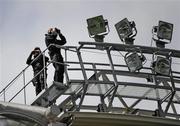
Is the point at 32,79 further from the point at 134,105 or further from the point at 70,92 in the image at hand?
the point at 134,105

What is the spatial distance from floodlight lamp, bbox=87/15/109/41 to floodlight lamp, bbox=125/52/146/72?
109cm

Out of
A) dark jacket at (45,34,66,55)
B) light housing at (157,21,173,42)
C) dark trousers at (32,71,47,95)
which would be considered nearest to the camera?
dark jacket at (45,34,66,55)

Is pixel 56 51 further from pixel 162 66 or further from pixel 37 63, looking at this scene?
pixel 162 66

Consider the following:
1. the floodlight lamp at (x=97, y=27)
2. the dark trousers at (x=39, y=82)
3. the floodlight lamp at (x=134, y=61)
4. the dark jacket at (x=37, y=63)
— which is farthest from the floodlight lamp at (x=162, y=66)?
the dark trousers at (x=39, y=82)

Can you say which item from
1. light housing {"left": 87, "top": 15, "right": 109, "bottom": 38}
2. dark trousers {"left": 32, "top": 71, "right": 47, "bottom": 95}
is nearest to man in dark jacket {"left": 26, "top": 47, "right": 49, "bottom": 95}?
dark trousers {"left": 32, "top": 71, "right": 47, "bottom": 95}

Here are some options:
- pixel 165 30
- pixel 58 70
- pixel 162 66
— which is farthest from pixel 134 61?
pixel 58 70

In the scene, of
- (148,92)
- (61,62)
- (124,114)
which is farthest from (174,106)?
(61,62)

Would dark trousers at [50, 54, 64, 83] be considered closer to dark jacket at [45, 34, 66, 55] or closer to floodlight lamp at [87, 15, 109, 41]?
dark jacket at [45, 34, 66, 55]

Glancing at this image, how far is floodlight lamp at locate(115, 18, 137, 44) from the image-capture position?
24.8 metres

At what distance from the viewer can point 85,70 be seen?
78.8 feet

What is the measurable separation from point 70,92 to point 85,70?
1028mm

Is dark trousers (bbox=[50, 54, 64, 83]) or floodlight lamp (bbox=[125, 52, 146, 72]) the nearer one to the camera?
dark trousers (bbox=[50, 54, 64, 83])

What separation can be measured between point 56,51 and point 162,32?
3.65 m

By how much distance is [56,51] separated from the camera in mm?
24453
